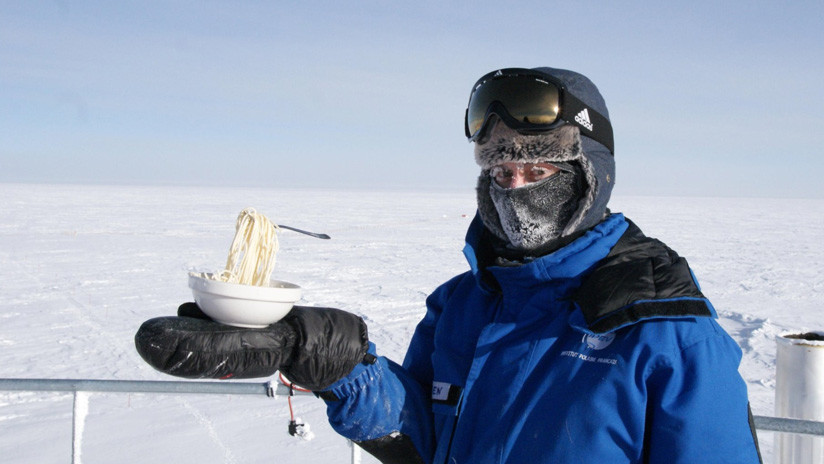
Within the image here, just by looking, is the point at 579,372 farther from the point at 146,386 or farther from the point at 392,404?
the point at 146,386

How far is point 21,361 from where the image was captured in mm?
5918

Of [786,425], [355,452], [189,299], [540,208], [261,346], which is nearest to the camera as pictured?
[261,346]

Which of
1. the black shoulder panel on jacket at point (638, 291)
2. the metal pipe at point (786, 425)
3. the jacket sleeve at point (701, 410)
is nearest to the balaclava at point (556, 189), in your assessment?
the black shoulder panel on jacket at point (638, 291)

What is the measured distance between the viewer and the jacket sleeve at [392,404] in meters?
1.56

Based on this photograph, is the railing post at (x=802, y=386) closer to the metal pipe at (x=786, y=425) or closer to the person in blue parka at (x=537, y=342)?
the metal pipe at (x=786, y=425)

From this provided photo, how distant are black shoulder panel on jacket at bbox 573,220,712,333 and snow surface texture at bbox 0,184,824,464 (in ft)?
11.1

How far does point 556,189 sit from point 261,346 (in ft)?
2.51

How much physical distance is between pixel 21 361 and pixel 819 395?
6.25 metres

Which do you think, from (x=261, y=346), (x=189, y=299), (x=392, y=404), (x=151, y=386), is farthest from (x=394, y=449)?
(x=189, y=299)

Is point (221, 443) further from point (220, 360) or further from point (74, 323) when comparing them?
point (74, 323)

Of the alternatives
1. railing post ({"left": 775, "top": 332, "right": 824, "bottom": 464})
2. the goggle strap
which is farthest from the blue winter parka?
railing post ({"left": 775, "top": 332, "right": 824, "bottom": 464})

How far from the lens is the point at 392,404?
159 centimetres

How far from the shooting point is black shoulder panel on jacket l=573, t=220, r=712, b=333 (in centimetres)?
119

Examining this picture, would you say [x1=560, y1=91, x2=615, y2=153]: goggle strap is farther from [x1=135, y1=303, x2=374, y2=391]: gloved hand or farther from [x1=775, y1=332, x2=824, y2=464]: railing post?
[x1=775, y1=332, x2=824, y2=464]: railing post
